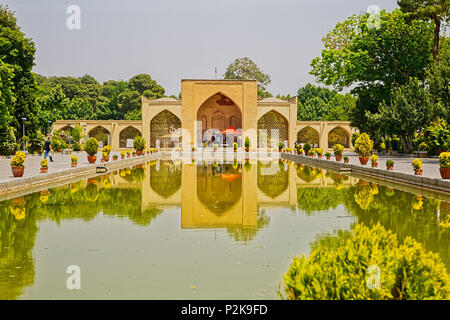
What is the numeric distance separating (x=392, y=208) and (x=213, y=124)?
106 feet

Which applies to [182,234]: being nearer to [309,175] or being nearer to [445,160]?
[445,160]

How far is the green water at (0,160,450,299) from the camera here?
10.7 ft

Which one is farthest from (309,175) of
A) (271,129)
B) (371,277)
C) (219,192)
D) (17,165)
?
(271,129)

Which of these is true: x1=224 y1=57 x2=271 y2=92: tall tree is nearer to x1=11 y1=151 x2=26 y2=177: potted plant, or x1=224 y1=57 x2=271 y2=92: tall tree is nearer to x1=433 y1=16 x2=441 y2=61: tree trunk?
x1=433 y1=16 x2=441 y2=61: tree trunk

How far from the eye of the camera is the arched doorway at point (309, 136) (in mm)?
37969

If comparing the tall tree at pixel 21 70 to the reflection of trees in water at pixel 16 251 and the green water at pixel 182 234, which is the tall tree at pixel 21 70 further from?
the reflection of trees in water at pixel 16 251

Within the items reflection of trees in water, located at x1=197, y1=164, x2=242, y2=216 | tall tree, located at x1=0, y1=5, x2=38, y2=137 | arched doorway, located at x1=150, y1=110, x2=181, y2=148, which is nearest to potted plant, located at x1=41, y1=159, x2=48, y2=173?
reflection of trees in water, located at x1=197, y1=164, x2=242, y2=216

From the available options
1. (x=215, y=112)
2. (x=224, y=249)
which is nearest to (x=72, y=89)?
(x=215, y=112)

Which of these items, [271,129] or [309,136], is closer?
[271,129]

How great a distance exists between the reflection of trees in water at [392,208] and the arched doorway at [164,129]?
27.3 meters

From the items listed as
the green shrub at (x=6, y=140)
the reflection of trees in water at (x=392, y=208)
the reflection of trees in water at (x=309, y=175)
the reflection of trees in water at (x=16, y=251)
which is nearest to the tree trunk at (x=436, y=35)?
the reflection of trees in water at (x=309, y=175)

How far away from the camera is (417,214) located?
20.7 feet

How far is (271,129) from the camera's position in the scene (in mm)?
36812

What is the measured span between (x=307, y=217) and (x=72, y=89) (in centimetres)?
4986
